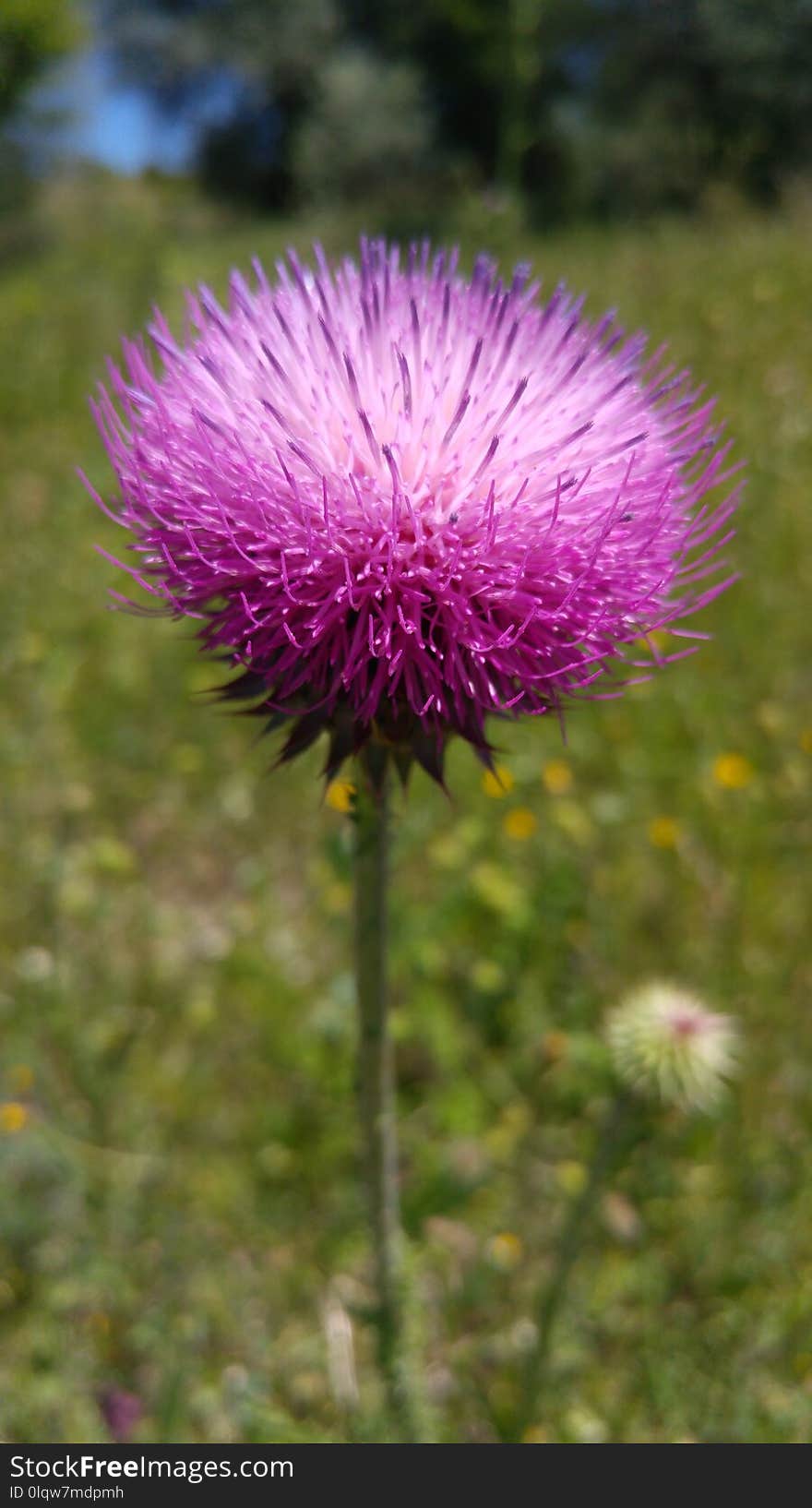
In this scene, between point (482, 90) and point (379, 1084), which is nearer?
point (379, 1084)

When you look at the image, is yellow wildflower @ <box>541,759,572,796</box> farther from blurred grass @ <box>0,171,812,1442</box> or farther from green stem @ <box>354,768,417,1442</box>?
green stem @ <box>354,768,417,1442</box>

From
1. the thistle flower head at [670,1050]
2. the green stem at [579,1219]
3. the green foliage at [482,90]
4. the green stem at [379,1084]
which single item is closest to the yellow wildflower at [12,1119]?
the green stem at [379,1084]

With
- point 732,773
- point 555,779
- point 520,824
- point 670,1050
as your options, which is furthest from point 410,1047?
point 732,773

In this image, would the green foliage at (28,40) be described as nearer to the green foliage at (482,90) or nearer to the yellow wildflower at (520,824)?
the green foliage at (482,90)

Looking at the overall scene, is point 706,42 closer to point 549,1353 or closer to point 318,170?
point 318,170

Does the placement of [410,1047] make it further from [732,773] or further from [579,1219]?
[732,773]

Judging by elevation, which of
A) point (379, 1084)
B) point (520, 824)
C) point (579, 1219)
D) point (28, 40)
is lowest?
point (579, 1219)
